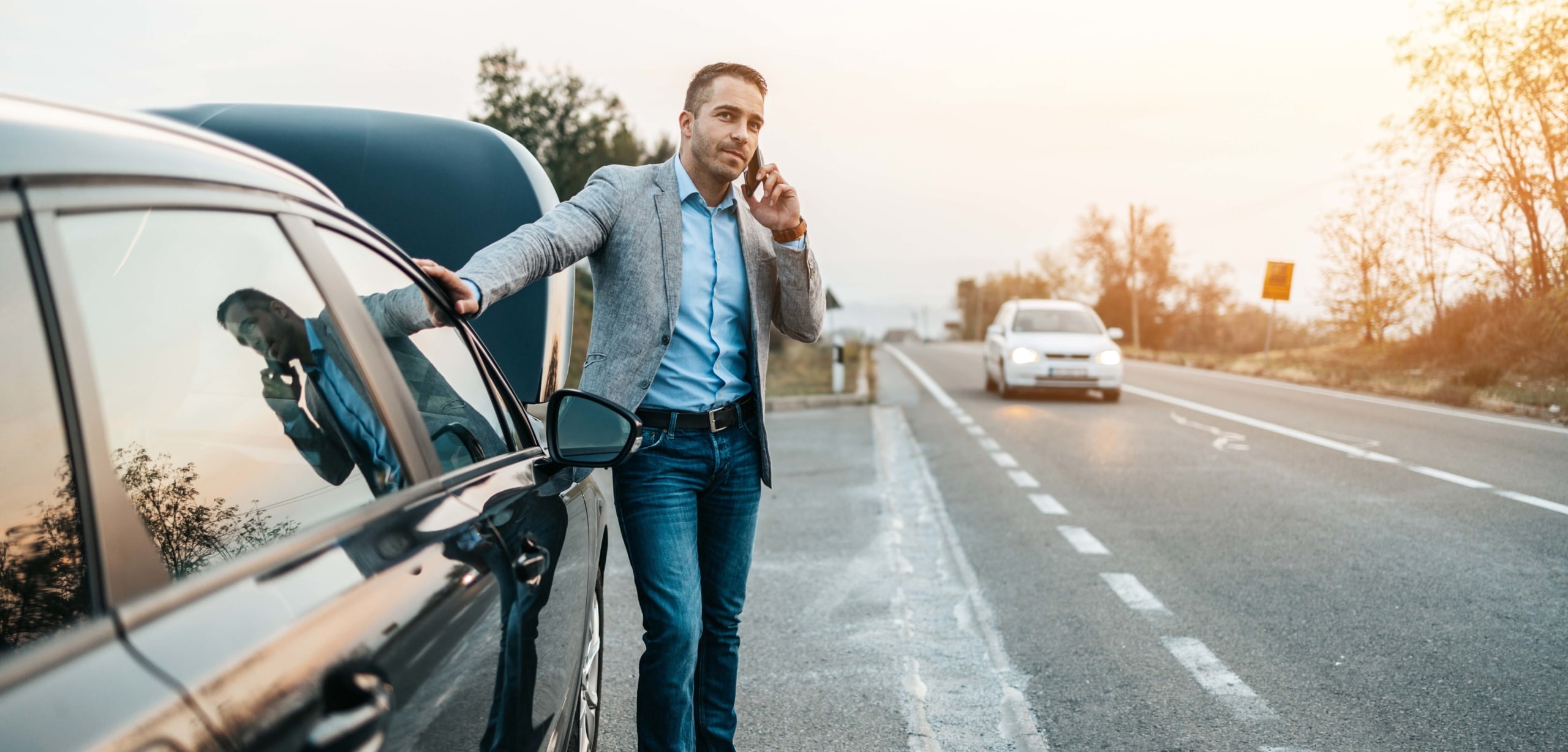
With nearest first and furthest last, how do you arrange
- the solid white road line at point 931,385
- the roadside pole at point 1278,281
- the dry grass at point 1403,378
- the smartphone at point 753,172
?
the smartphone at point 753,172
the dry grass at point 1403,378
the solid white road line at point 931,385
the roadside pole at point 1278,281

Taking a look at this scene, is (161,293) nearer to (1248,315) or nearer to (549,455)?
(549,455)

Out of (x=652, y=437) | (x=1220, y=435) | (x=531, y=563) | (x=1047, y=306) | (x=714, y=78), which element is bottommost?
(x=1220, y=435)

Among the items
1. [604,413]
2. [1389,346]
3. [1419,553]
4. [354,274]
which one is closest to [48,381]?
[354,274]

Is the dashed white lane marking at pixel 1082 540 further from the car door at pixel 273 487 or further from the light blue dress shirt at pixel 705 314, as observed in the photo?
the car door at pixel 273 487

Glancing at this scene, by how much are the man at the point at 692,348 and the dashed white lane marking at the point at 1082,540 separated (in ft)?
12.2

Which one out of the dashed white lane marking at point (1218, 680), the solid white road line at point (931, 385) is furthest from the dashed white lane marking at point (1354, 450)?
the dashed white lane marking at point (1218, 680)

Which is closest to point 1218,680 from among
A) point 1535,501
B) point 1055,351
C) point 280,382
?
point 280,382

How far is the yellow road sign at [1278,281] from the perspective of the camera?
103ft

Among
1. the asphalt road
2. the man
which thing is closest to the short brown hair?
the man

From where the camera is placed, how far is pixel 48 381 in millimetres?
1067

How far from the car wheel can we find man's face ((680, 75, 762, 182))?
1.08m

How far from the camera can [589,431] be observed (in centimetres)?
234

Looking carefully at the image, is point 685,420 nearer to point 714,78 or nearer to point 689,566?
point 689,566

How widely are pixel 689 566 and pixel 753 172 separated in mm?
1087
